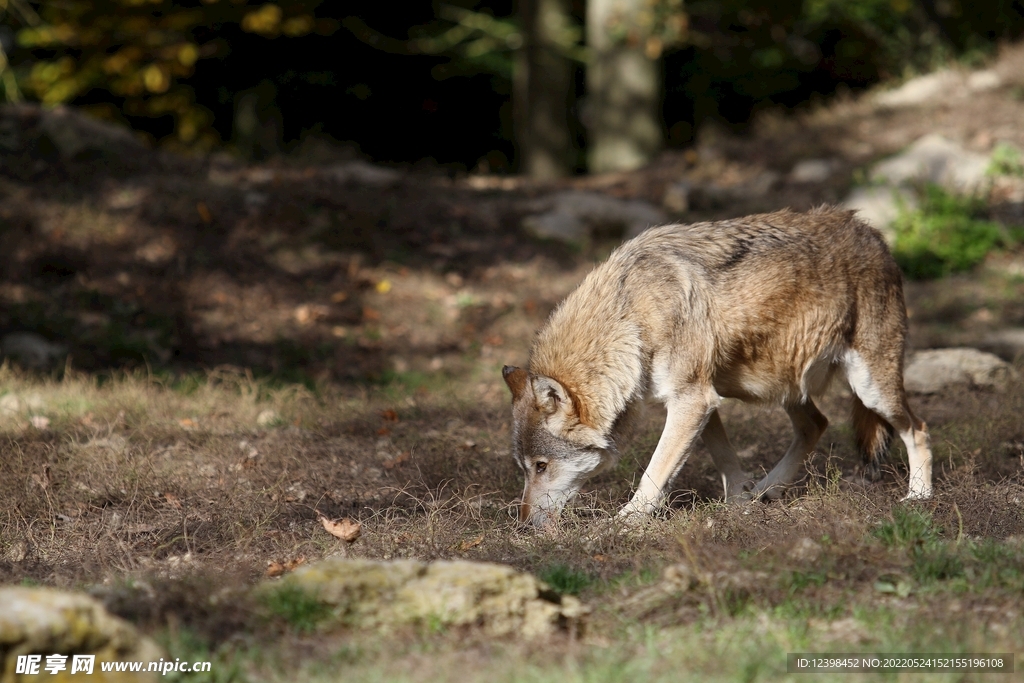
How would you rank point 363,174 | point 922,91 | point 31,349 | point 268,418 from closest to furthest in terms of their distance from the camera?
1. point 268,418
2. point 31,349
3. point 363,174
4. point 922,91

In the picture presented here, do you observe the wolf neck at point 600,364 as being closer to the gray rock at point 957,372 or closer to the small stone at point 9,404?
the gray rock at point 957,372

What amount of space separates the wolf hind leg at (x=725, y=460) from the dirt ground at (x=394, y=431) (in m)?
0.21

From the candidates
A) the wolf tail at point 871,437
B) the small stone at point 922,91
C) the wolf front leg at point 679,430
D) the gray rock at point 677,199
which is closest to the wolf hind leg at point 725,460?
the wolf front leg at point 679,430

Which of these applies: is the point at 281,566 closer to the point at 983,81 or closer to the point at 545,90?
the point at 545,90

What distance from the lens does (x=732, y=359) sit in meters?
5.94

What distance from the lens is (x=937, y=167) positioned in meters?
13.0

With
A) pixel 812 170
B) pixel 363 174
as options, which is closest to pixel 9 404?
pixel 363 174

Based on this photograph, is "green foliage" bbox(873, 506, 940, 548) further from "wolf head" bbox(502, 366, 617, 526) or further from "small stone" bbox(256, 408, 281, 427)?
"small stone" bbox(256, 408, 281, 427)

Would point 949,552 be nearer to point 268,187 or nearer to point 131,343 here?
point 131,343

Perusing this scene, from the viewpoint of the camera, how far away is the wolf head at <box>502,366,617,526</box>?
580 centimetres

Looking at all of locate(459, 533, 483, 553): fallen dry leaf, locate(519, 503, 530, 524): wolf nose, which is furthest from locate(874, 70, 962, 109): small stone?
locate(459, 533, 483, 553): fallen dry leaf

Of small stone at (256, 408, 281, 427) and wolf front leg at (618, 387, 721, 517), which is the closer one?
wolf front leg at (618, 387, 721, 517)

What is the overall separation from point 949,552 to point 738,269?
228 cm

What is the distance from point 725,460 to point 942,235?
7151 mm
